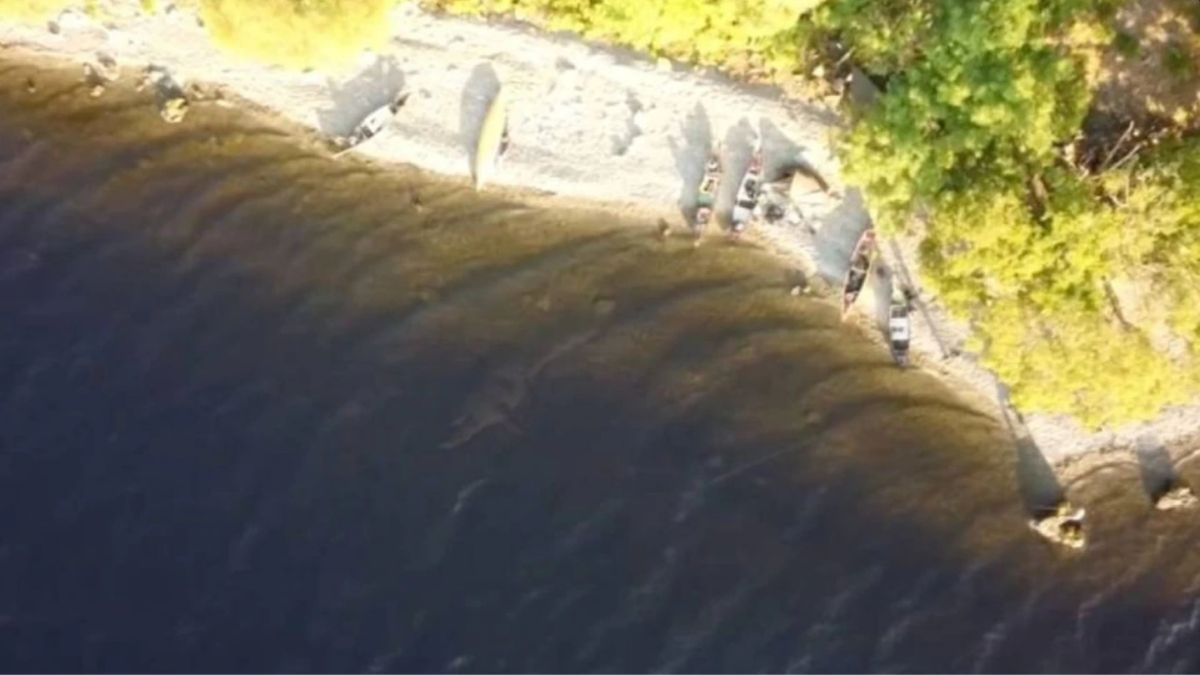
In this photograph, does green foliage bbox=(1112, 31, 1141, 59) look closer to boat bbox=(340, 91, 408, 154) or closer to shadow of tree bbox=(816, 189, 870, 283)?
shadow of tree bbox=(816, 189, 870, 283)

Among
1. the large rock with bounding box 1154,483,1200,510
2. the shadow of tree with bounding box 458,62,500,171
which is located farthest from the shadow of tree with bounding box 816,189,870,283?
the large rock with bounding box 1154,483,1200,510

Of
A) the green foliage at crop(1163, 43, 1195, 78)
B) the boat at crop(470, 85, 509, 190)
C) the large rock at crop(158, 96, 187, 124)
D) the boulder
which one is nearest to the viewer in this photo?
the green foliage at crop(1163, 43, 1195, 78)

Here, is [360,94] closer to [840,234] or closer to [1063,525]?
[840,234]

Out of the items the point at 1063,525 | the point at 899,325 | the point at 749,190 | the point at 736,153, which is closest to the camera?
the point at 1063,525

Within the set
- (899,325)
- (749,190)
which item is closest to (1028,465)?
(899,325)

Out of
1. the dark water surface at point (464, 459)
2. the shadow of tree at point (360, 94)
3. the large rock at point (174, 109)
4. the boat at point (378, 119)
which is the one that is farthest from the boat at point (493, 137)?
the large rock at point (174, 109)

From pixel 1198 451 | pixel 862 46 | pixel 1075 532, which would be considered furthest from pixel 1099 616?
pixel 862 46

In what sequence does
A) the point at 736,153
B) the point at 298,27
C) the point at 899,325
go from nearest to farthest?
the point at 298,27 → the point at 899,325 → the point at 736,153
